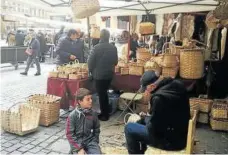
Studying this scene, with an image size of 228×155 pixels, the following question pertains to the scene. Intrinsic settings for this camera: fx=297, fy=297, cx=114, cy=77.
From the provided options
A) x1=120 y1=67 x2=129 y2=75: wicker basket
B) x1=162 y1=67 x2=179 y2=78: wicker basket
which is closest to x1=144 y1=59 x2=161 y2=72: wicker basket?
x1=162 y1=67 x2=179 y2=78: wicker basket

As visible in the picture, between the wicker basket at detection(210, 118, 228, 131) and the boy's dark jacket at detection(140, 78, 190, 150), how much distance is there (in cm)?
274

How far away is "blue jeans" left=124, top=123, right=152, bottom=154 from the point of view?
3.48m

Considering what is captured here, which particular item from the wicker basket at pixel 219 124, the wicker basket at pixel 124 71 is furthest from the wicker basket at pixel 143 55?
the wicker basket at pixel 219 124

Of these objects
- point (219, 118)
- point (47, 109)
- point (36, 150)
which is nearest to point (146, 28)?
point (219, 118)

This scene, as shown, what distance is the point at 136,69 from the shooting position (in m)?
6.63

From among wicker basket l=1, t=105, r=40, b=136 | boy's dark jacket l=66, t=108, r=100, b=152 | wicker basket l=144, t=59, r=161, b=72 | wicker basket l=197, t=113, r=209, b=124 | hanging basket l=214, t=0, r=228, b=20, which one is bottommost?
wicker basket l=197, t=113, r=209, b=124

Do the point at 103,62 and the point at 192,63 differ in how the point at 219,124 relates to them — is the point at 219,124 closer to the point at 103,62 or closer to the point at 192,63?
the point at 192,63

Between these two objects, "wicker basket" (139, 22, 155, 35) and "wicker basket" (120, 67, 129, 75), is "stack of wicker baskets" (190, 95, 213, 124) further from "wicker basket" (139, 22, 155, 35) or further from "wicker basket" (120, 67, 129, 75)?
"wicker basket" (139, 22, 155, 35)

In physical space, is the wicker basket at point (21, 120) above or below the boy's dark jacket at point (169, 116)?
below

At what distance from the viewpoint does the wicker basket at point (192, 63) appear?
5.88m

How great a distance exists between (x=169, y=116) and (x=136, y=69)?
3595 mm

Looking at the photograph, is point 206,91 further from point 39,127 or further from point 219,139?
point 39,127

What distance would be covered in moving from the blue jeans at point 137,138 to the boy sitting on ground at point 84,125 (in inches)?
15.9

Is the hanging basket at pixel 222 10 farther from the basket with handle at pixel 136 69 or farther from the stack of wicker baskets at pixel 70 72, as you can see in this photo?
the stack of wicker baskets at pixel 70 72
